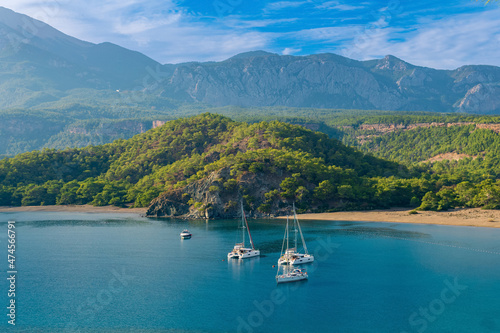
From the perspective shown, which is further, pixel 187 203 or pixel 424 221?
pixel 187 203

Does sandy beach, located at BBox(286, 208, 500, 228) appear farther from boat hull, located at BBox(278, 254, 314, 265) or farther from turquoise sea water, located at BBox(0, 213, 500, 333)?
boat hull, located at BBox(278, 254, 314, 265)

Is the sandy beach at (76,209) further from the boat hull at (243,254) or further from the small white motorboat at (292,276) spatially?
the small white motorboat at (292,276)

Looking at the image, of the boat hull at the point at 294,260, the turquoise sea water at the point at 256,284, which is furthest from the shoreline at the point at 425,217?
the boat hull at the point at 294,260

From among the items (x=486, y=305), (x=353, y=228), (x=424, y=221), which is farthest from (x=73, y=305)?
(x=424, y=221)

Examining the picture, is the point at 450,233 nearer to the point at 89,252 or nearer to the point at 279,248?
the point at 279,248

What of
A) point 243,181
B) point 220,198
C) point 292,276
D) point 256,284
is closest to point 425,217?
point 243,181

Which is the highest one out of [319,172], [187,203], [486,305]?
[319,172]
